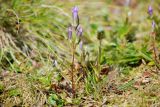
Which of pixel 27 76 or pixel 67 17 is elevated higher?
pixel 67 17

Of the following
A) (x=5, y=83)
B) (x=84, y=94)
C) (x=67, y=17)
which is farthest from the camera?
(x=67, y=17)

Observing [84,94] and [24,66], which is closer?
[84,94]

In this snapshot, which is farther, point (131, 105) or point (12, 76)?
point (12, 76)

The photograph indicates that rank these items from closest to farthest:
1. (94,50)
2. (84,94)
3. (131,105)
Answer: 1. (131,105)
2. (84,94)
3. (94,50)

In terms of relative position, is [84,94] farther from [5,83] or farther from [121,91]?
[5,83]

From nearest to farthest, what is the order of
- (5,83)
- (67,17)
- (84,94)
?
1. (84,94)
2. (5,83)
3. (67,17)

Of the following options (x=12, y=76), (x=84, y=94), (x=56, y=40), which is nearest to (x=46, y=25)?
(x=56, y=40)

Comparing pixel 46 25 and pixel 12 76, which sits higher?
pixel 46 25

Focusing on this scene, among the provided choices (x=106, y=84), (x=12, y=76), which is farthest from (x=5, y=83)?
(x=106, y=84)

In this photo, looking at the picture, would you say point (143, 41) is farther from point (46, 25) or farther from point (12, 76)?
point (12, 76)
